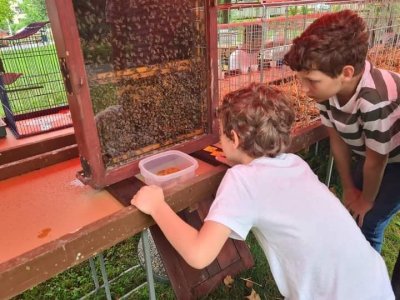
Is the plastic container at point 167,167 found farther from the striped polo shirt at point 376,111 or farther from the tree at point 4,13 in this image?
the tree at point 4,13

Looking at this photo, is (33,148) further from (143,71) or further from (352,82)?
(352,82)

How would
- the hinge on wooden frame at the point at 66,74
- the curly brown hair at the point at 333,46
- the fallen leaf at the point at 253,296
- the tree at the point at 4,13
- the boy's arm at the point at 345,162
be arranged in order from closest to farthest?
the hinge on wooden frame at the point at 66,74
the curly brown hair at the point at 333,46
the boy's arm at the point at 345,162
the fallen leaf at the point at 253,296
the tree at the point at 4,13

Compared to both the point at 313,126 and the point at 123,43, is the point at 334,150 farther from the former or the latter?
the point at 123,43

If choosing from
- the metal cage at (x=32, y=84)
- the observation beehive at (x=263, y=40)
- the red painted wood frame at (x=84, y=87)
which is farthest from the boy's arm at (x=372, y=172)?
the metal cage at (x=32, y=84)

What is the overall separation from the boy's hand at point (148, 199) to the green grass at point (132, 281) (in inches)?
41.6

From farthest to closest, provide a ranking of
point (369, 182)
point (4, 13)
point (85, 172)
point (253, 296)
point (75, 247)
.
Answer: point (4, 13), point (253, 296), point (369, 182), point (85, 172), point (75, 247)

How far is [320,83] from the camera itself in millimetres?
1283

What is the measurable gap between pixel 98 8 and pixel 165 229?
0.68 meters

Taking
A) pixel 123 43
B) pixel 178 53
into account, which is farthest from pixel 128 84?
pixel 178 53

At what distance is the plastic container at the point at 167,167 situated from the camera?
1131 mm

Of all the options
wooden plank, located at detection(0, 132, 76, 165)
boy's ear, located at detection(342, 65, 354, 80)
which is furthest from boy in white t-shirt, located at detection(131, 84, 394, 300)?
wooden plank, located at detection(0, 132, 76, 165)

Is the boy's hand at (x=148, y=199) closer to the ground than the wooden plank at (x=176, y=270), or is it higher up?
higher up

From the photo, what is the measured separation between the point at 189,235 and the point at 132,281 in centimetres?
131

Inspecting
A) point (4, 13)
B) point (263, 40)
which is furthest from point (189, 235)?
point (4, 13)
